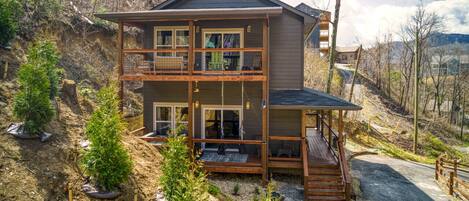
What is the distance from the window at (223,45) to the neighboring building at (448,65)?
4067 cm

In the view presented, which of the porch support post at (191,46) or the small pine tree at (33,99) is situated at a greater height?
the porch support post at (191,46)

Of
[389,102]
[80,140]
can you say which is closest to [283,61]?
[80,140]

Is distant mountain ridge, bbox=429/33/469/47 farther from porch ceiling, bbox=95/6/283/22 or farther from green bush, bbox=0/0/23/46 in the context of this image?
green bush, bbox=0/0/23/46

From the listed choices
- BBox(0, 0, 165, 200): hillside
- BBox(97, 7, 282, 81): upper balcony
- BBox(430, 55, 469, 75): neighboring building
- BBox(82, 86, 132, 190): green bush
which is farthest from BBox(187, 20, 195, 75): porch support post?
BBox(430, 55, 469, 75): neighboring building

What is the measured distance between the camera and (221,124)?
13.5 metres

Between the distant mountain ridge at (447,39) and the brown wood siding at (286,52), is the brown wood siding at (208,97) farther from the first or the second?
the distant mountain ridge at (447,39)

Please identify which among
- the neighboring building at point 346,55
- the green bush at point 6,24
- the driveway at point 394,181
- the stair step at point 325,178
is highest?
the neighboring building at point 346,55

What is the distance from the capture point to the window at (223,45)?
13.7m

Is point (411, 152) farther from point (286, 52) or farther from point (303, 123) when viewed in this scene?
point (286, 52)

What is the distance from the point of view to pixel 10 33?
34.7ft

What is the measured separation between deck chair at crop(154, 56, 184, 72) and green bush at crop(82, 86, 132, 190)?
20.3ft

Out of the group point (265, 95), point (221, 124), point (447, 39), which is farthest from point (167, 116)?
point (447, 39)

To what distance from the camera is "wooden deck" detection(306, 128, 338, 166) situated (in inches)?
466

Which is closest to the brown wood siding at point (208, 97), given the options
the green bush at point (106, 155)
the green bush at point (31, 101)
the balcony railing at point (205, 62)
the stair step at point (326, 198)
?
the balcony railing at point (205, 62)
